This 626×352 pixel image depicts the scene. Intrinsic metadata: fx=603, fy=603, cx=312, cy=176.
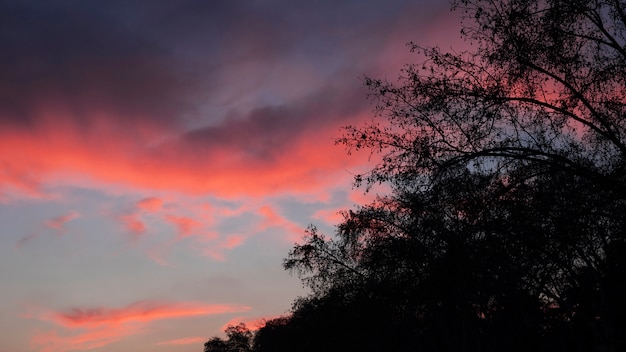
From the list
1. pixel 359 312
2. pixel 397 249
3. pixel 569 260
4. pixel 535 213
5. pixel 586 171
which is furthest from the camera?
pixel 359 312

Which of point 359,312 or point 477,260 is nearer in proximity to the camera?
point 477,260

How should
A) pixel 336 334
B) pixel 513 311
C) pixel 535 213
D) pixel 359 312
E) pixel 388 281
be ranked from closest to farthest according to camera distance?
pixel 535 213
pixel 513 311
pixel 388 281
pixel 359 312
pixel 336 334

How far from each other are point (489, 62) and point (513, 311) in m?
18.7

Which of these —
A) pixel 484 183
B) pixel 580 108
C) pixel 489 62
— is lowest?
pixel 484 183

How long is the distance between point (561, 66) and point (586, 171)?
2683 millimetres

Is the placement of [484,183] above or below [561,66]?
below

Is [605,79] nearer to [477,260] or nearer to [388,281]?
[477,260]

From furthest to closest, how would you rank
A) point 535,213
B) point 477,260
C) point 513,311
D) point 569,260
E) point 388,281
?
1. point 388,281
2. point 513,311
3. point 477,260
4. point 569,260
5. point 535,213

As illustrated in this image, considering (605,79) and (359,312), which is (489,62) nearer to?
(605,79)

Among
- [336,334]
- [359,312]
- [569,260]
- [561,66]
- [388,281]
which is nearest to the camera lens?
[561,66]

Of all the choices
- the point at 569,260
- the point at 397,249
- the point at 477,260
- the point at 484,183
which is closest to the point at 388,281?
the point at 397,249

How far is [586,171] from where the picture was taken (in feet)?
43.7

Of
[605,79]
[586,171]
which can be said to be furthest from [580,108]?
[586,171]

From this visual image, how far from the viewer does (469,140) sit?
14305 mm
